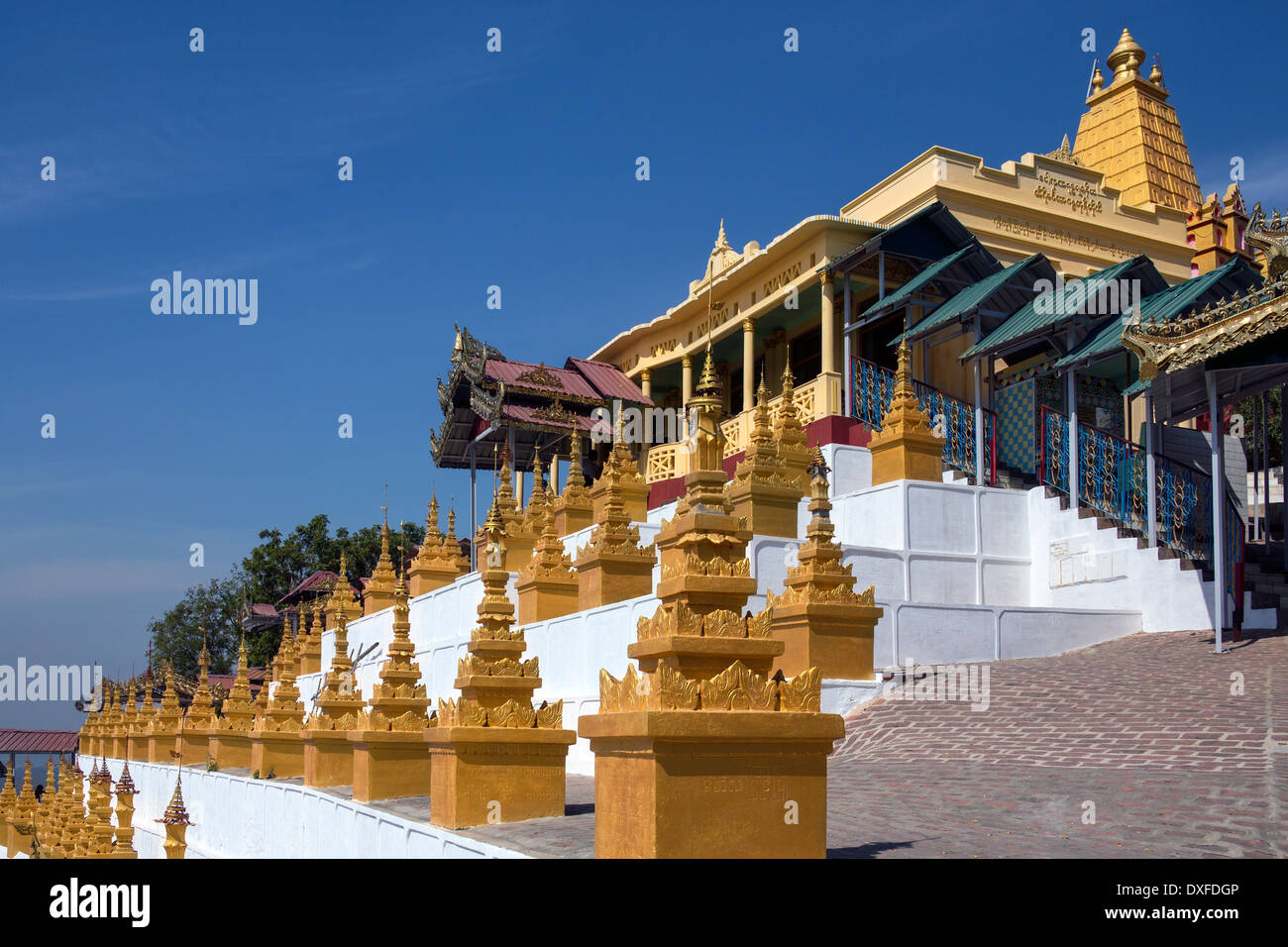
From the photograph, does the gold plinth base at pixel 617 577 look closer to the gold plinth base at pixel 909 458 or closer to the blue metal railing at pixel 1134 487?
the gold plinth base at pixel 909 458

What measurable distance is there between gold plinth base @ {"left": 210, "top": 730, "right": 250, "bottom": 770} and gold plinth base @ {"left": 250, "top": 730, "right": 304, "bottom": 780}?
14.9 feet

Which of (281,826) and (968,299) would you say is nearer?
(281,826)

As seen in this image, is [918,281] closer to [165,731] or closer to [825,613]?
[825,613]

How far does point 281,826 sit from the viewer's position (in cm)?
1488

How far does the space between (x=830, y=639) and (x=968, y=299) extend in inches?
393

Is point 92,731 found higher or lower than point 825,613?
lower

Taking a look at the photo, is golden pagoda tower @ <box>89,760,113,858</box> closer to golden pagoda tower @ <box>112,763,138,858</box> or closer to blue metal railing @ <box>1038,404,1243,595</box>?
golden pagoda tower @ <box>112,763,138,858</box>

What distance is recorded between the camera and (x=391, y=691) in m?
12.6

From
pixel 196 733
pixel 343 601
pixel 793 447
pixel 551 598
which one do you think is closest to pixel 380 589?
pixel 343 601

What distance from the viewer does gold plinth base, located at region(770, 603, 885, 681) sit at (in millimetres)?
13805

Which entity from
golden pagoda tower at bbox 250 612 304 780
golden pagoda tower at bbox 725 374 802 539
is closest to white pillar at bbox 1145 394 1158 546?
golden pagoda tower at bbox 725 374 802 539

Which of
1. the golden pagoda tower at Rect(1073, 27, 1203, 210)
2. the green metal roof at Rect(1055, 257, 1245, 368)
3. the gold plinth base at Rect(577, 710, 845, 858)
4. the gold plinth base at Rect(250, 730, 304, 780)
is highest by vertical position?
the golden pagoda tower at Rect(1073, 27, 1203, 210)
